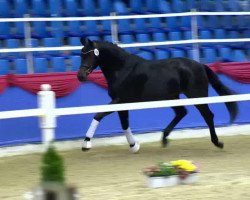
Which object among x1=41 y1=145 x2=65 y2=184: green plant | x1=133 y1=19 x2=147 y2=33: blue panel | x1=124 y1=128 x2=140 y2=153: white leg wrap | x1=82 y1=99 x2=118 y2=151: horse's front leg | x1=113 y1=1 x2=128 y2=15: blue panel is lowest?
x1=124 y1=128 x2=140 y2=153: white leg wrap

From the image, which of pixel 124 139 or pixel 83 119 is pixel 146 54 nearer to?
pixel 124 139

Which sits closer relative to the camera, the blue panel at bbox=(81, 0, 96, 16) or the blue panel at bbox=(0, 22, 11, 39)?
the blue panel at bbox=(0, 22, 11, 39)

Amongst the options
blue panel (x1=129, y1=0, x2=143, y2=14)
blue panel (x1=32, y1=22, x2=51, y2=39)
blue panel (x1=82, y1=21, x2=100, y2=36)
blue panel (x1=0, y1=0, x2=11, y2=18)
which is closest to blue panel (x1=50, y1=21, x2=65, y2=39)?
blue panel (x1=32, y1=22, x2=51, y2=39)

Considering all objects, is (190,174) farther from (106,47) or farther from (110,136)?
(110,136)

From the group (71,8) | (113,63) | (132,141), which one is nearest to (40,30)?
(71,8)

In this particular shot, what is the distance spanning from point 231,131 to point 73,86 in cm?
376

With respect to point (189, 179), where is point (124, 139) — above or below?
below

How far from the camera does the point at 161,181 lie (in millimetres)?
7020

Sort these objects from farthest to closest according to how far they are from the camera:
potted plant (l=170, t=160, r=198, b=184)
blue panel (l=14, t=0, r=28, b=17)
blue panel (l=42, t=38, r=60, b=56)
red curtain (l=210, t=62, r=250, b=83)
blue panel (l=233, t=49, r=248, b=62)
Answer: blue panel (l=233, t=49, r=248, b=62) → blue panel (l=14, t=0, r=28, b=17) → blue panel (l=42, t=38, r=60, b=56) → red curtain (l=210, t=62, r=250, b=83) → potted plant (l=170, t=160, r=198, b=184)

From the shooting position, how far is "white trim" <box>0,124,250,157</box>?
10359 millimetres

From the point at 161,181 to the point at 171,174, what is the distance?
0.54ft

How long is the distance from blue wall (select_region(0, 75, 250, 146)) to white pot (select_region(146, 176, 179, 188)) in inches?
158

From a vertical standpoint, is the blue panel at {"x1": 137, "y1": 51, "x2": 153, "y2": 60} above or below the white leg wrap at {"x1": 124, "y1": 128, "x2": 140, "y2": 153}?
above

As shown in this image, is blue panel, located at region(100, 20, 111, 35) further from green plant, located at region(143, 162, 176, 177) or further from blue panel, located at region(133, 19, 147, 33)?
green plant, located at region(143, 162, 176, 177)
